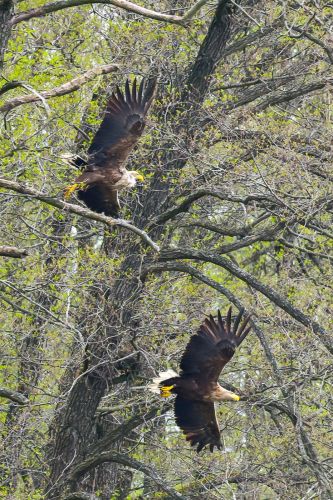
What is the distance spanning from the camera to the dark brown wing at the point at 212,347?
10734mm

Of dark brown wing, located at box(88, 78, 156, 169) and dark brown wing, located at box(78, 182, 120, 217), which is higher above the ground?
dark brown wing, located at box(88, 78, 156, 169)

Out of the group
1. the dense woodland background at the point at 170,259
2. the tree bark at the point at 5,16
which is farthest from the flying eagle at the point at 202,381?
the tree bark at the point at 5,16

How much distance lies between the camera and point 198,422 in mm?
11492

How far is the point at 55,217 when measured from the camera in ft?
44.4

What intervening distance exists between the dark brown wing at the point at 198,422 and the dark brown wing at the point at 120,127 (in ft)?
7.80

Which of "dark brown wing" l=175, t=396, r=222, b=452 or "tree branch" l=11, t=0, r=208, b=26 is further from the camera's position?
"dark brown wing" l=175, t=396, r=222, b=452

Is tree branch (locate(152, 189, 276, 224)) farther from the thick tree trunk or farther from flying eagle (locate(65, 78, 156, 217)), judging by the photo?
flying eagle (locate(65, 78, 156, 217))

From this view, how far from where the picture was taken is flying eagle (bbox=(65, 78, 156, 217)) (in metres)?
11.3

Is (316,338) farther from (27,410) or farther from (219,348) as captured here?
(27,410)

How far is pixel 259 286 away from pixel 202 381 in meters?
1.19

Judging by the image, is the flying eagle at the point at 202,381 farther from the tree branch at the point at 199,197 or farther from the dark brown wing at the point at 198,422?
the tree branch at the point at 199,197

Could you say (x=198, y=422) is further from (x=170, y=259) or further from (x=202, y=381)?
(x=170, y=259)

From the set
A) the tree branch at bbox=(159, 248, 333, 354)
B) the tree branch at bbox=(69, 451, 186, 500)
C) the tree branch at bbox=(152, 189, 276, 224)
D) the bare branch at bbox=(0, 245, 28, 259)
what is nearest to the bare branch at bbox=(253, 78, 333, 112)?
the tree branch at bbox=(152, 189, 276, 224)

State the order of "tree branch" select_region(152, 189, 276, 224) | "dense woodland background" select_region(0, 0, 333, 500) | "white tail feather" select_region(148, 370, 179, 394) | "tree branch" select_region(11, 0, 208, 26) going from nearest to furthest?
"tree branch" select_region(11, 0, 208, 26) < "white tail feather" select_region(148, 370, 179, 394) < "tree branch" select_region(152, 189, 276, 224) < "dense woodland background" select_region(0, 0, 333, 500)
